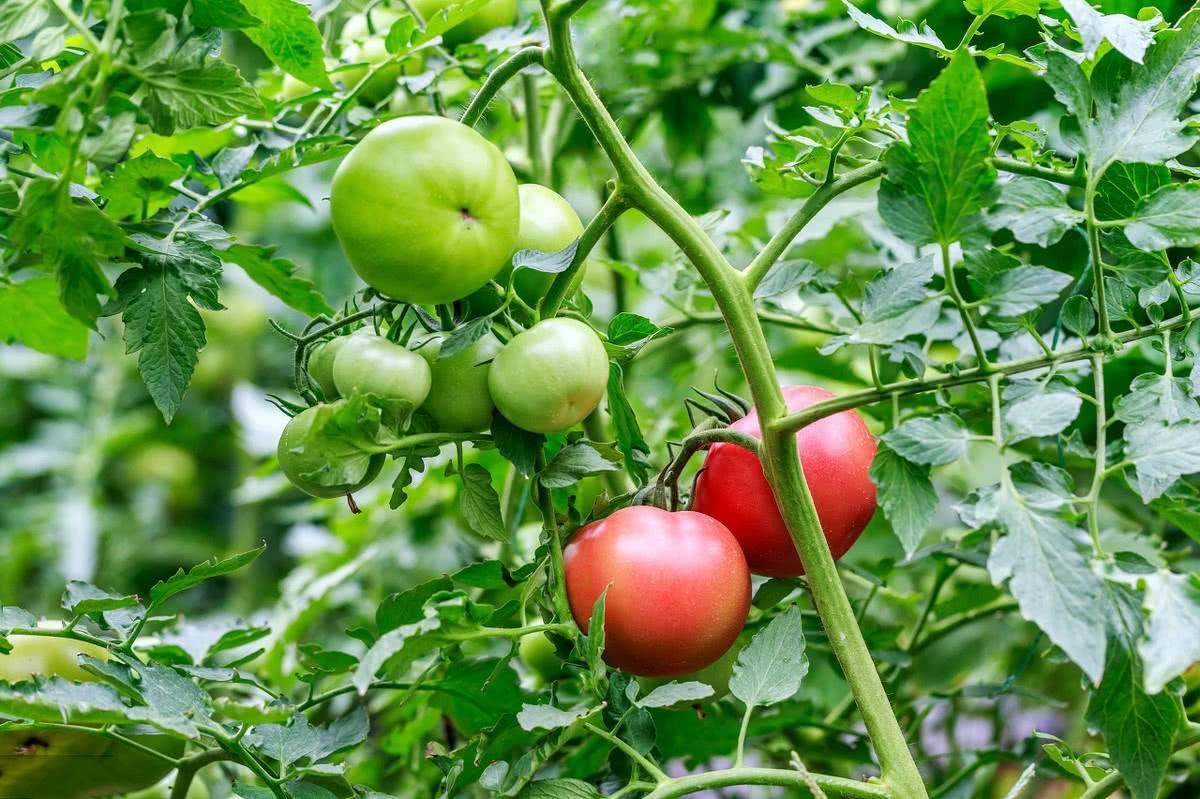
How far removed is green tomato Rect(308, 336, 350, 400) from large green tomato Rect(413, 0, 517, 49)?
1.01 feet

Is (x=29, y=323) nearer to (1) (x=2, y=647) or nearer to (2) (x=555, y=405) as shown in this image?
(1) (x=2, y=647)

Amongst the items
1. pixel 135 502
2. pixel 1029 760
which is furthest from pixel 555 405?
pixel 135 502

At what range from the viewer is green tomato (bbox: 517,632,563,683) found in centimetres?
71

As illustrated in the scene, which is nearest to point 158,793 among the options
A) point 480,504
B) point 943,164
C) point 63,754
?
point 63,754

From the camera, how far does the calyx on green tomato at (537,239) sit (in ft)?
1.69

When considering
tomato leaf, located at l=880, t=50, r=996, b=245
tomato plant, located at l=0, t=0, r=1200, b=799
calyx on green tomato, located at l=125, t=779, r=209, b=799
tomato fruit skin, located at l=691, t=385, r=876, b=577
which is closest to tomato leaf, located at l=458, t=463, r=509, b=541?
tomato plant, located at l=0, t=0, r=1200, b=799

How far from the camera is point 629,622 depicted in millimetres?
500

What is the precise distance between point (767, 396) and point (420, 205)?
16cm

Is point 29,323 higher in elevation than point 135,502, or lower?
higher

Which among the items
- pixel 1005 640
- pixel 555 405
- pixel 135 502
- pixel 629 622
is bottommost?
pixel 135 502

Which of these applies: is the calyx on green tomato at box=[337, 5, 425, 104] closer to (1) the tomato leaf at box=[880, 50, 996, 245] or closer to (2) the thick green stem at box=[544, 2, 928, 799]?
(2) the thick green stem at box=[544, 2, 928, 799]

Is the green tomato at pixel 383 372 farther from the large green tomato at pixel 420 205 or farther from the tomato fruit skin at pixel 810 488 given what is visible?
the tomato fruit skin at pixel 810 488

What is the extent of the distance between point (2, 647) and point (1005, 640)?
0.71m

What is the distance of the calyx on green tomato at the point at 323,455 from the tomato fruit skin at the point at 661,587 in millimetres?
110
